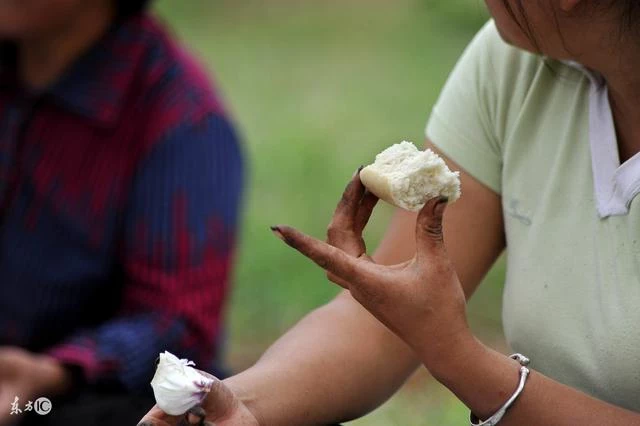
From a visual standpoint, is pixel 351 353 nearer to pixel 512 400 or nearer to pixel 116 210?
pixel 512 400

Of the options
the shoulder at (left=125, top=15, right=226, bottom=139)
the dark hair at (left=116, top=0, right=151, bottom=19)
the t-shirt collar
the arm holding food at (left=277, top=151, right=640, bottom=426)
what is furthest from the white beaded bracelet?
the dark hair at (left=116, top=0, right=151, bottom=19)

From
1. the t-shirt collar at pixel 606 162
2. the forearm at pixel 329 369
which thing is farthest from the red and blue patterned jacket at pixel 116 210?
the t-shirt collar at pixel 606 162

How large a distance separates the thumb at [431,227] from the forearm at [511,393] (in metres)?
0.14

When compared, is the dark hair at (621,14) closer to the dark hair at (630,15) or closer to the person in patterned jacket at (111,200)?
the dark hair at (630,15)

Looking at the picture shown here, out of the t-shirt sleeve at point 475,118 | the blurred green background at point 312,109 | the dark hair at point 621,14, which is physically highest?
the dark hair at point 621,14

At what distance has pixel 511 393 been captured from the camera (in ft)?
5.42

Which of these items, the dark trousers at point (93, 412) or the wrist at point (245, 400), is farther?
the dark trousers at point (93, 412)

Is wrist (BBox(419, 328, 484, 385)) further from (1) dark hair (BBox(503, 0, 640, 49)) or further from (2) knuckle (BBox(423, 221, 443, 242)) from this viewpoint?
(1) dark hair (BBox(503, 0, 640, 49))

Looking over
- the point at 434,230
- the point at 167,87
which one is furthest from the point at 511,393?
the point at 167,87

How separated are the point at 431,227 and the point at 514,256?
0.42 metres

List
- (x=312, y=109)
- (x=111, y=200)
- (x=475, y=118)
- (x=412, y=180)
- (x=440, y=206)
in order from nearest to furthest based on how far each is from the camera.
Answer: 1. (x=440, y=206)
2. (x=412, y=180)
3. (x=475, y=118)
4. (x=111, y=200)
5. (x=312, y=109)

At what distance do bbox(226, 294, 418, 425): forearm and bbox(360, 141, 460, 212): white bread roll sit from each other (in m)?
0.35

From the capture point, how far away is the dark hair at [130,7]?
269cm

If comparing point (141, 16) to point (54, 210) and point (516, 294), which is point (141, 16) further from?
point (516, 294)
